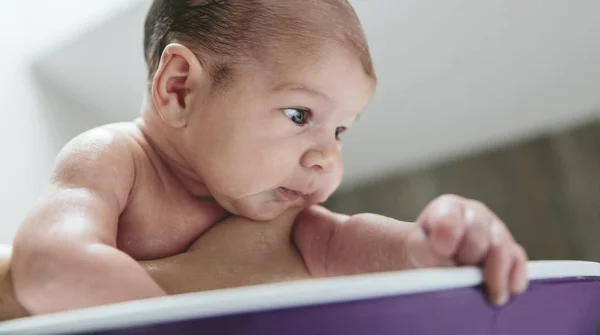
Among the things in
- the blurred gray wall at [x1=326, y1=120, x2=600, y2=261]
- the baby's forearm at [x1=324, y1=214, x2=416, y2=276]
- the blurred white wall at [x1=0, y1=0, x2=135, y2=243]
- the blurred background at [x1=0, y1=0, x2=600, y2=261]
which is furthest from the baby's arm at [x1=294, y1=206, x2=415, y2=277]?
the blurred gray wall at [x1=326, y1=120, x2=600, y2=261]

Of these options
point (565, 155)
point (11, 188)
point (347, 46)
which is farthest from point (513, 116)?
point (11, 188)

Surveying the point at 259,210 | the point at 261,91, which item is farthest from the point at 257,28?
the point at 259,210

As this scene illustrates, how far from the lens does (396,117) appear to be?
3.97 feet

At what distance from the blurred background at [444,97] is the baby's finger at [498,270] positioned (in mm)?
588

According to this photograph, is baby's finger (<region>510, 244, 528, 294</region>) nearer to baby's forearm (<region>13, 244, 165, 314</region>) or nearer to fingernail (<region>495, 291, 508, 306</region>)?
fingernail (<region>495, 291, 508, 306</region>)

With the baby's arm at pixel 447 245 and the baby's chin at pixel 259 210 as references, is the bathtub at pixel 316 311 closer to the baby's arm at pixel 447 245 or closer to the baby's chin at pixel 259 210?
the baby's arm at pixel 447 245

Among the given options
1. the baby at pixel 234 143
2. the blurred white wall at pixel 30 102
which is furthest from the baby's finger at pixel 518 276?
the blurred white wall at pixel 30 102

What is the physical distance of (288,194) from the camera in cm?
61

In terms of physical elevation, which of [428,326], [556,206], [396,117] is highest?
[428,326]

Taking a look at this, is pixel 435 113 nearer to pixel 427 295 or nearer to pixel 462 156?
pixel 462 156

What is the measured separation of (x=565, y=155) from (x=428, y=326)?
1108 mm

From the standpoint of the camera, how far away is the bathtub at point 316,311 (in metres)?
0.29

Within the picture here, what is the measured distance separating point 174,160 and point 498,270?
36 cm

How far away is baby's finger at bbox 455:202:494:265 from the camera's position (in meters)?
0.37
